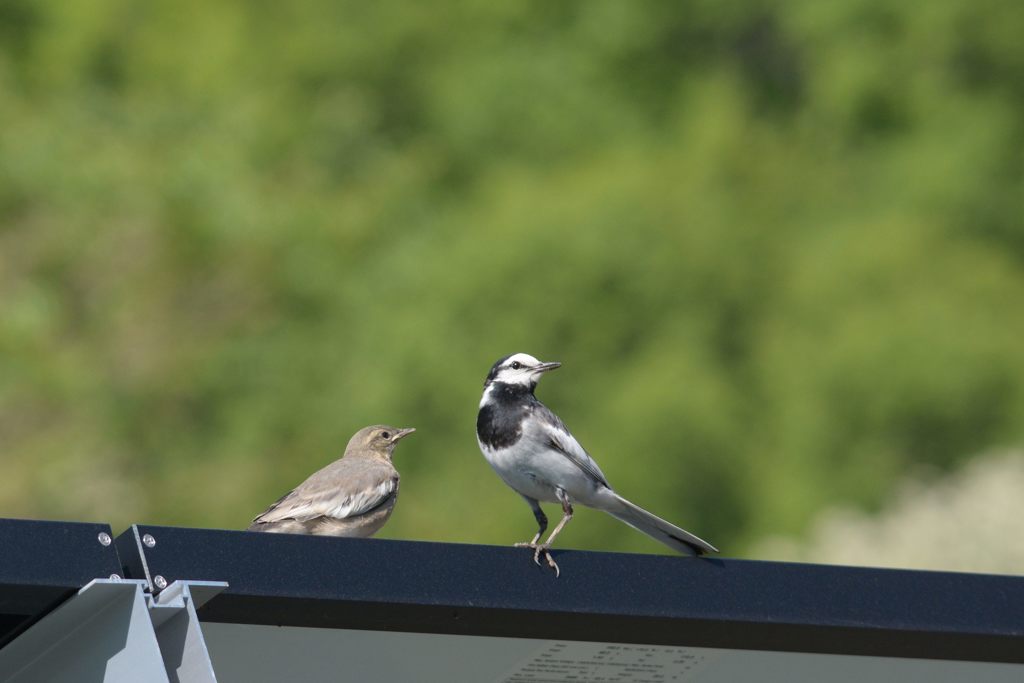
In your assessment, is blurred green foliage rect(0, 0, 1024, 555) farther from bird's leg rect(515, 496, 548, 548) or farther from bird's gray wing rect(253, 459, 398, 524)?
bird's gray wing rect(253, 459, 398, 524)

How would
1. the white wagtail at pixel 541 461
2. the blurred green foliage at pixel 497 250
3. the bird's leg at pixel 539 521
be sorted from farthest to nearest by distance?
1. the blurred green foliage at pixel 497 250
2. the white wagtail at pixel 541 461
3. the bird's leg at pixel 539 521

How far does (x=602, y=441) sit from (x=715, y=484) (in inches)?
→ 62.7

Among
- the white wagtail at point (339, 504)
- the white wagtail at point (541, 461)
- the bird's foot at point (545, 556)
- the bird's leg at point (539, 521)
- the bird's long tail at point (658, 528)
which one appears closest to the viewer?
the bird's foot at point (545, 556)

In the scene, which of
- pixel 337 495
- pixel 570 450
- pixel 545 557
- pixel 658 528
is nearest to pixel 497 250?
pixel 570 450

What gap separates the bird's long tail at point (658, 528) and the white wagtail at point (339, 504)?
2.38 feet

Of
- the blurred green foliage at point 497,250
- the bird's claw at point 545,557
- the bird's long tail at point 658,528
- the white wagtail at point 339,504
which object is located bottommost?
the bird's claw at point 545,557

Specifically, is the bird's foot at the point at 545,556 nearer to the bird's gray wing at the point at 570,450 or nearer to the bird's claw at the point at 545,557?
the bird's claw at the point at 545,557

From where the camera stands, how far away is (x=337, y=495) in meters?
5.82

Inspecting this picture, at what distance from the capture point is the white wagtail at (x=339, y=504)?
18.8 feet

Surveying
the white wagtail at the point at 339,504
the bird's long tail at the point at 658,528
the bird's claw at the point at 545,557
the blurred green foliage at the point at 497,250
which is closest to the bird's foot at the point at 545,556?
the bird's claw at the point at 545,557

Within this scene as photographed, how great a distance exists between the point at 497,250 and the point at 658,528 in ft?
56.8

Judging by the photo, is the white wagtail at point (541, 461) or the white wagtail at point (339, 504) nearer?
the white wagtail at point (339, 504)

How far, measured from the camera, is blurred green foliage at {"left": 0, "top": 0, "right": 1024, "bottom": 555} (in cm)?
2173

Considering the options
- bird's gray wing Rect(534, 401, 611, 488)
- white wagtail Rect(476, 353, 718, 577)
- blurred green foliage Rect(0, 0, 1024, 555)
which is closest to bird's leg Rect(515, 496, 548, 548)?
white wagtail Rect(476, 353, 718, 577)
